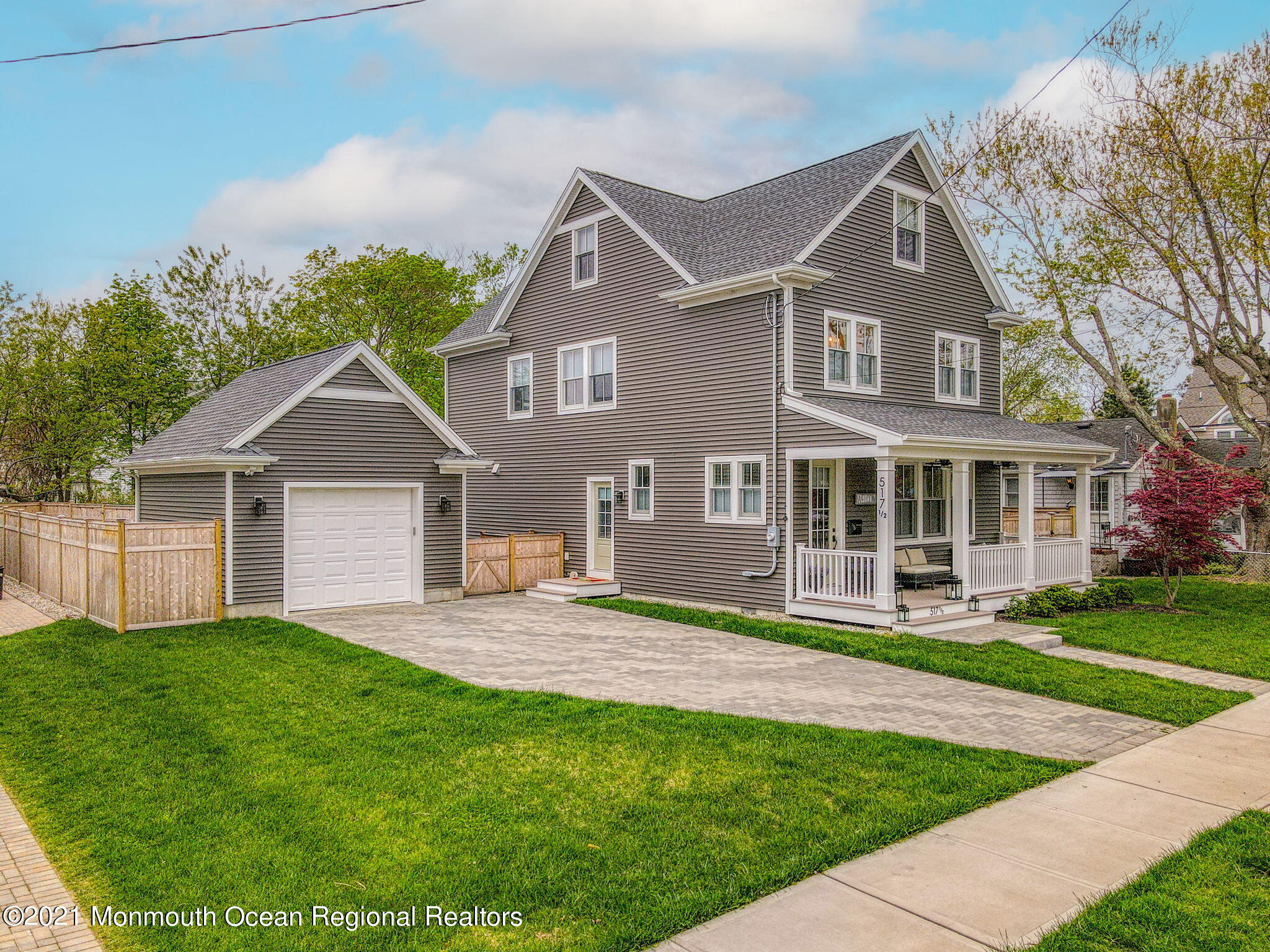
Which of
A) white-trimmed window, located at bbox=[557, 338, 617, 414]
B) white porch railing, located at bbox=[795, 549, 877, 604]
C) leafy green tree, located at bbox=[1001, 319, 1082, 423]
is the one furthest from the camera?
leafy green tree, located at bbox=[1001, 319, 1082, 423]

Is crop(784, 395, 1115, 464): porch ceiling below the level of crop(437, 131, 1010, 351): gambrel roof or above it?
below

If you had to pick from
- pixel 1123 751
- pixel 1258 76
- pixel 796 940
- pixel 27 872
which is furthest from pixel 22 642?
pixel 1258 76

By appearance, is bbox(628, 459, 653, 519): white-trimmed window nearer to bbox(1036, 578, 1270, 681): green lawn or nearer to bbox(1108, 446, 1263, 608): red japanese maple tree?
bbox(1036, 578, 1270, 681): green lawn

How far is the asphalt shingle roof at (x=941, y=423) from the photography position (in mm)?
14281

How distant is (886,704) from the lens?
30.1 ft

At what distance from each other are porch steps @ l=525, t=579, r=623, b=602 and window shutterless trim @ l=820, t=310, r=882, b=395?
6.22 metres

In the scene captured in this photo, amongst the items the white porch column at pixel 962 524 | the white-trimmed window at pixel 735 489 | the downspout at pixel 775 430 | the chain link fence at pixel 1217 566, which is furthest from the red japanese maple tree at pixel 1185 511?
the white-trimmed window at pixel 735 489

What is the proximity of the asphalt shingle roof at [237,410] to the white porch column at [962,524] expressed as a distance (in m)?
10.9

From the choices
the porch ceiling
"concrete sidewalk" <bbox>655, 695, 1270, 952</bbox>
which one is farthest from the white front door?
"concrete sidewalk" <bbox>655, 695, 1270, 952</bbox>

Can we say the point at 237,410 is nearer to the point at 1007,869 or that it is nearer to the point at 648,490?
the point at 648,490

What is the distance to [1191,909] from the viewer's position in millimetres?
4578

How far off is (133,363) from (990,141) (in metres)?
26.6

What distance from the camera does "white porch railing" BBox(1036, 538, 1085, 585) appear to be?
664 inches

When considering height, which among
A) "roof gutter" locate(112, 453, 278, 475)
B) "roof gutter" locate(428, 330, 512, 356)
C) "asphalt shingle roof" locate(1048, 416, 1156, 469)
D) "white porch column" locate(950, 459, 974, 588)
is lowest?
"white porch column" locate(950, 459, 974, 588)
